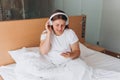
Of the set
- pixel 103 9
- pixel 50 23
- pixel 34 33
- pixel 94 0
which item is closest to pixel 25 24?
pixel 34 33

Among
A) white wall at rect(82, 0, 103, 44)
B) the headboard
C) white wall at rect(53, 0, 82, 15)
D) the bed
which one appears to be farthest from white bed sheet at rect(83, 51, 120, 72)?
white wall at rect(82, 0, 103, 44)

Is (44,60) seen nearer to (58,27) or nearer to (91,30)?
(58,27)

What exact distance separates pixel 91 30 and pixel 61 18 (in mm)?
2023

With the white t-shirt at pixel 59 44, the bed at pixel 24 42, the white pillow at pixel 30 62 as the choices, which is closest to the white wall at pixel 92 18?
the bed at pixel 24 42

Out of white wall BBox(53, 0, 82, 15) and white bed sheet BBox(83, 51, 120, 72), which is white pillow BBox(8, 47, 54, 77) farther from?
white wall BBox(53, 0, 82, 15)

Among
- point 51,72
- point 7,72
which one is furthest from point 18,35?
point 51,72

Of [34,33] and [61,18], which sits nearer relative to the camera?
[61,18]

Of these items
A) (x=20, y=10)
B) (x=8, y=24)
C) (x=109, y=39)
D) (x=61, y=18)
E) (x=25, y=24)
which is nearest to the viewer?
(x=61, y=18)

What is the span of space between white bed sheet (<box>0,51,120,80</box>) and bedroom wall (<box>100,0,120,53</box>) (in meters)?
1.48

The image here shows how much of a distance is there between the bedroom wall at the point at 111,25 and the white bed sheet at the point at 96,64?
1482 mm

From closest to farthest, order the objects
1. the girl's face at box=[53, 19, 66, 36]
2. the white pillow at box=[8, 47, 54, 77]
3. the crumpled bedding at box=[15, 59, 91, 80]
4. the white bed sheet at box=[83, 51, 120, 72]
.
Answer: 1. the crumpled bedding at box=[15, 59, 91, 80]
2. the white pillow at box=[8, 47, 54, 77]
3. the girl's face at box=[53, 19, 66, 36]
4. the white bed sheet at box=[83, 51, 120, 72]

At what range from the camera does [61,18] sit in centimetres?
162

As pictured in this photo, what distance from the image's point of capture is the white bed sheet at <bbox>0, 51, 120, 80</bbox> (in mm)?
1604

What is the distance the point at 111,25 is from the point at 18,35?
2.21 m
